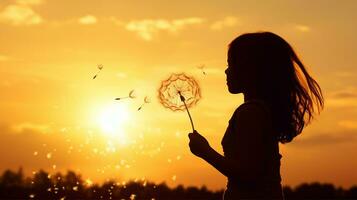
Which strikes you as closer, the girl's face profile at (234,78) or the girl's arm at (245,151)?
the girl's arm at (245,151)

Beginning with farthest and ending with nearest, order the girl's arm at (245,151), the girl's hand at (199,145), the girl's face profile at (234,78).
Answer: the girl's face profile at (234,78) → the girl's hand at (199,145) → the girl's arm at (245,151)

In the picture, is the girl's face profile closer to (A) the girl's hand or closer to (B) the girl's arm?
(B) the girl's arm

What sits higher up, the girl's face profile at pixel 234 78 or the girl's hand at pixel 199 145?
the girl's face profile at pixel 234 78

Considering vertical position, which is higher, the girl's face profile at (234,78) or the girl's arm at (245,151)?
the girl's face profile at (234,78)

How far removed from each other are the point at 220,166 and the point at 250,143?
367 millimetres

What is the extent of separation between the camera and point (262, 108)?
314 inches

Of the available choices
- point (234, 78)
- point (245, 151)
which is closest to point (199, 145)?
point (245, 151)

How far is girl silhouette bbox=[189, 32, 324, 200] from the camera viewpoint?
7.80 m

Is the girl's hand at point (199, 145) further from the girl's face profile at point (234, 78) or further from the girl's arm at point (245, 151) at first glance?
the girl's face profile at point (234, 78)

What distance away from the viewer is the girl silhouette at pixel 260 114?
7805 millimetres

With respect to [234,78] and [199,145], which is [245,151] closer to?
[199,145]

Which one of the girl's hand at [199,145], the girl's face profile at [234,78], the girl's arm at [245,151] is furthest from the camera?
the girl's face profile at [234,78]

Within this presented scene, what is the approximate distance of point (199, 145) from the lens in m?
7.99

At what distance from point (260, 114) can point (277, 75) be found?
23.3 inches
